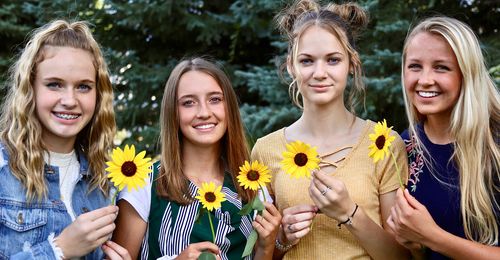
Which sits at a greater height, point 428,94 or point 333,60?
Answer: point 333,60

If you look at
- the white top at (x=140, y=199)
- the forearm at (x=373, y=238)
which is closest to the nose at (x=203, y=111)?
the white top at (x=140, y=199)

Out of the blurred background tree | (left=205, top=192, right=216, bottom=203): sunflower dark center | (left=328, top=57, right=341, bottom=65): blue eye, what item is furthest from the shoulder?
the blurred background tree

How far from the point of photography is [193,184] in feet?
11.8

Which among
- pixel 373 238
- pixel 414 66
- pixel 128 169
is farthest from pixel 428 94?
pixel 128 169

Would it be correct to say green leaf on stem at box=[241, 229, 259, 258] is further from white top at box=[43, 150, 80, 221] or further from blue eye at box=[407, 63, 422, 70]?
blue eye at box=[407, 63, 422, 70]

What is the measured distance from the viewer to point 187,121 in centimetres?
360

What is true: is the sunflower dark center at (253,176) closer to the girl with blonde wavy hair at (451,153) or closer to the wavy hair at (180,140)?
the wavy hair at (180,140)

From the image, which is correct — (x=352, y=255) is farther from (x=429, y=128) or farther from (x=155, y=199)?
(x=155, y=199)

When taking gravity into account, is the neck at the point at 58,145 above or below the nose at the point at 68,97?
below

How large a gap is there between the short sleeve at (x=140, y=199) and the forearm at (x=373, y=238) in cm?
102

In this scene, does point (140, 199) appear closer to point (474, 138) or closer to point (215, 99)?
point (215, 99)

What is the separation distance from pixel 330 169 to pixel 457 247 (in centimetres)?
75

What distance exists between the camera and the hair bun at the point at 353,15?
3.88m

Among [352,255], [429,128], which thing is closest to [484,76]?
[429,128]
